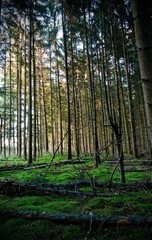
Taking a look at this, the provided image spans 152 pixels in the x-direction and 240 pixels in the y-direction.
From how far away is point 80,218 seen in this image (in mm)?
3068

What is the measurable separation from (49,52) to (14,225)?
19.7 m

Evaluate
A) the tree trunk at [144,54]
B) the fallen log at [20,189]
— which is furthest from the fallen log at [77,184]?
the tree trunk at [144,54]

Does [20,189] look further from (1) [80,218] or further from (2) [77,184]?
(1) [80,218]

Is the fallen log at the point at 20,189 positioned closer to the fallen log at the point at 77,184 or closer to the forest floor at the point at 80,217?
the fallen log at the point at 77,184

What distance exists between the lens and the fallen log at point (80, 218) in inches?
109

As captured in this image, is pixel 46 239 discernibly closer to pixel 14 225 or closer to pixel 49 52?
pixel 14 225

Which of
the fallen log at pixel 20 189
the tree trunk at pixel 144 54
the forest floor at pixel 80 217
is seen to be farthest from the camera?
the fallen log at pixel 20 189

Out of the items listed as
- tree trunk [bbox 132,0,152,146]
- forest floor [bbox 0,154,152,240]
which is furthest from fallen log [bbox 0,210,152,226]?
tree trunk [bbox 132,0,152,146]

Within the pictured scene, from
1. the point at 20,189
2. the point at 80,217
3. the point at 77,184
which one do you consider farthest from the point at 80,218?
the point at 20,189

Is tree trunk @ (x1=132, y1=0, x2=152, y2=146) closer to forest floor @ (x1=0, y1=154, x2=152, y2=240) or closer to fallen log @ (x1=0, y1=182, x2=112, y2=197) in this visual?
forest floor @ (x1=0, y1=154, x2=152, y2=240)

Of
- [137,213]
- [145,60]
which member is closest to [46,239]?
[137,213]

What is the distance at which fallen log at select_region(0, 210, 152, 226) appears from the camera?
9.11 ft

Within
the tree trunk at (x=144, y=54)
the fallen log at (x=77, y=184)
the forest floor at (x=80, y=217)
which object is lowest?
the forest floor at (x=80, y=217)

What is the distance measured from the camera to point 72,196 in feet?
15.0
